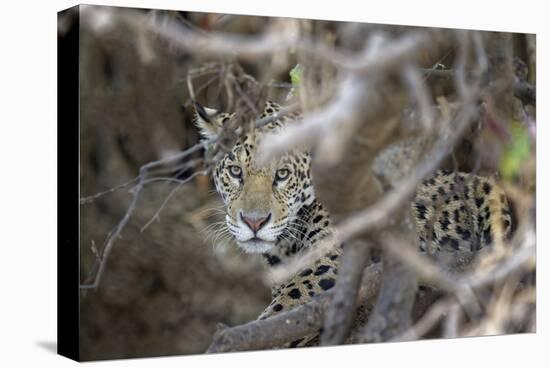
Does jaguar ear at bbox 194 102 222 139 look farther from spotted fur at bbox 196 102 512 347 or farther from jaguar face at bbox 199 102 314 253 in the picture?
jaguar face at bbox 199 102 314 253

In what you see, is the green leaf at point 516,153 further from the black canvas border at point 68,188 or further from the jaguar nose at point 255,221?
the black canvas border at point 68,188

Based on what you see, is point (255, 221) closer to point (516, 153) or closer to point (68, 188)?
point (68, 188)

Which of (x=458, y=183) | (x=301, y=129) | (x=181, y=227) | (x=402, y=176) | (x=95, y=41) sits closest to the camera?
(x=301, y=129)

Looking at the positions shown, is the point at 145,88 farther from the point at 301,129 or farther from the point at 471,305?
the point at 301,129

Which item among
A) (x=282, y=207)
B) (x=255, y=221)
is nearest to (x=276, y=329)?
(x=255, y=221)

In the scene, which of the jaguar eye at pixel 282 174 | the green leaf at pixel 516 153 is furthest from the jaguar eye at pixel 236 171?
the green leaf at pixel 516 153

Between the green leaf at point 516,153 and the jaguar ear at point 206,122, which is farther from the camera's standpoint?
the green leaf at point 516,153

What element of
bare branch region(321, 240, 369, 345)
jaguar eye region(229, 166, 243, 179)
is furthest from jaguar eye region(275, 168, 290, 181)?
bare branch region(321, 240, 369, 345)

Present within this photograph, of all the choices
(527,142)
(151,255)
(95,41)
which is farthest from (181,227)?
(527,142)
